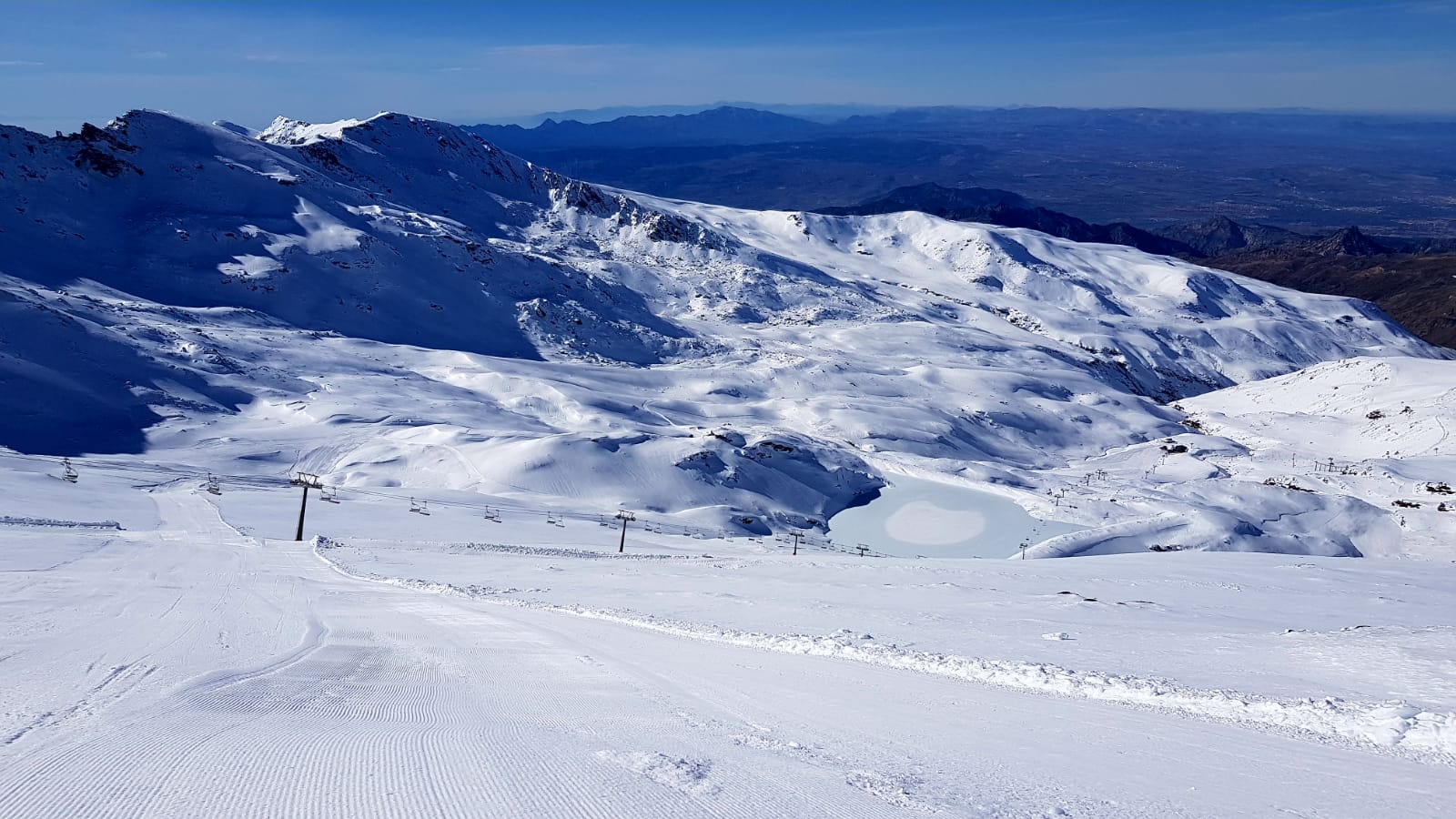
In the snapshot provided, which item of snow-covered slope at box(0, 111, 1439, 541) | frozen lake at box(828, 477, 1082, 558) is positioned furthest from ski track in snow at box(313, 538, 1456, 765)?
snow-covered slope at box(0, 111, 1439, 541)

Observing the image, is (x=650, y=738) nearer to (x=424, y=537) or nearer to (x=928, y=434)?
(x=424, y=537)

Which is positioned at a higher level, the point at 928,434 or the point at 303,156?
the point at 303,156

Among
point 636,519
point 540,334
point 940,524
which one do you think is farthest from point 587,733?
point 540,334

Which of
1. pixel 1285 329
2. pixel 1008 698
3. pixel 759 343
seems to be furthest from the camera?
pixel 1285 329

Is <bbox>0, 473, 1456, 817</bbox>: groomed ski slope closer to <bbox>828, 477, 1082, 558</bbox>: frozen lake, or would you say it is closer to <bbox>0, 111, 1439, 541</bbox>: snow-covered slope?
<bbox>828, 477, 1082, 558</bbox>: frozen lake

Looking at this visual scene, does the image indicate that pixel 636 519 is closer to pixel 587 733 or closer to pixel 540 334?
pixel 587 733

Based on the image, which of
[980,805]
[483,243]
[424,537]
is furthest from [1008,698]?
[483,243]

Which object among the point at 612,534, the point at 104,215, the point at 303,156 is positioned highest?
the point at 303,156

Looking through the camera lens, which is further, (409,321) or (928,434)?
(409,321)

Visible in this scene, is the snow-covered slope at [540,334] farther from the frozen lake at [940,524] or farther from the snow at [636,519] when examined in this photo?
the frozen lake at [940,524]
